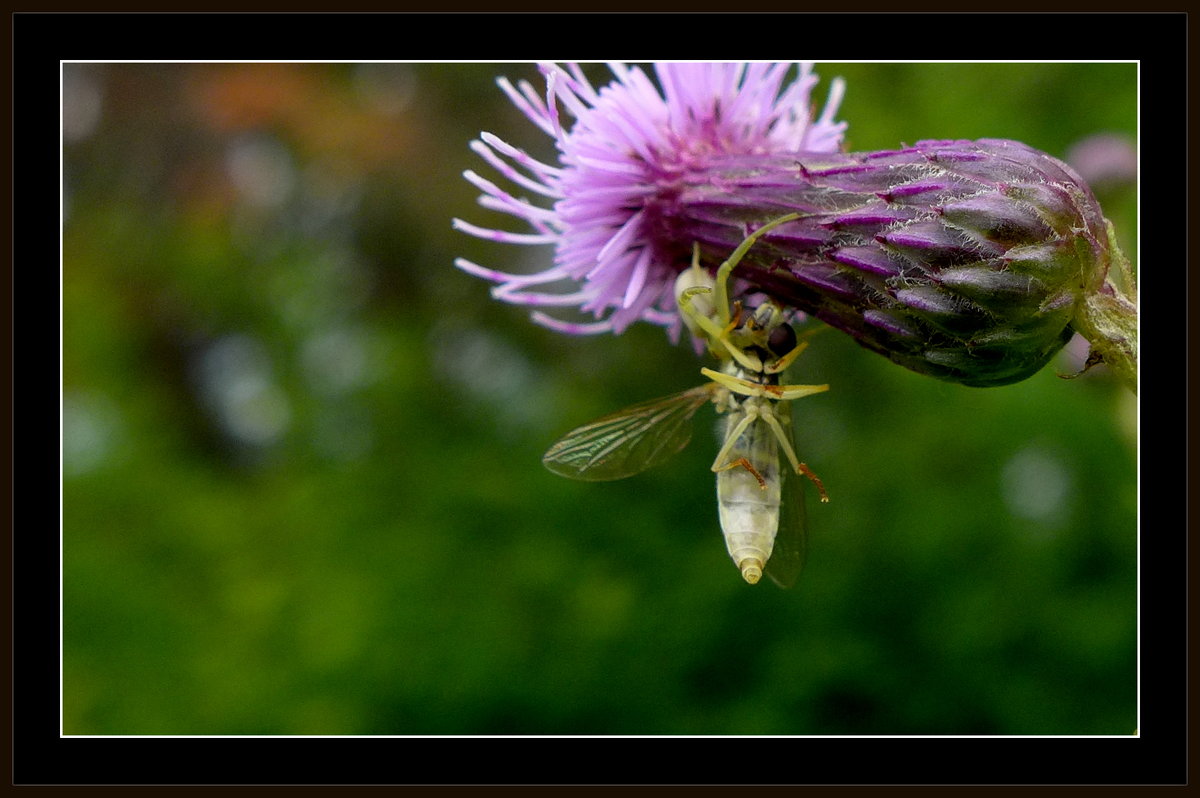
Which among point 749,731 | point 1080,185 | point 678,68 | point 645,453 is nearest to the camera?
point 1080,185

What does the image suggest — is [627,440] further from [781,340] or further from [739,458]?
[781,340]

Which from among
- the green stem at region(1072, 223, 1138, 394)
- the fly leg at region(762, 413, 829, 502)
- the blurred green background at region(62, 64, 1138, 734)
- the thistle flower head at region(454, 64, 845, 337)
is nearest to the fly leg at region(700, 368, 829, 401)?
the fly leg at region(762, 413, 829, 502)

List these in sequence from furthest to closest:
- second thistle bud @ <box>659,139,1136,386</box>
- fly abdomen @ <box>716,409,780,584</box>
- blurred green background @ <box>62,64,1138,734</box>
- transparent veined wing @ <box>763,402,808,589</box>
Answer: blurred green background @ <box>62,64,1138,734</box> → transparent veined wing @ <box>763,402,808,589</box> → fly abdomen @ <box>716,409,780,584</box> → second thistle bud @ <box>659,139,1136,386</box>

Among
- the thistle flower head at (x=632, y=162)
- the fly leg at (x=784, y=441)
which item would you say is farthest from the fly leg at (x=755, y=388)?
the thistle flower head at (x=632, y=162)

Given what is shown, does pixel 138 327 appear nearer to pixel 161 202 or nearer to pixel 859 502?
pixel 161 202

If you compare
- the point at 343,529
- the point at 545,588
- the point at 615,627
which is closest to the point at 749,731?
the point at 615,627

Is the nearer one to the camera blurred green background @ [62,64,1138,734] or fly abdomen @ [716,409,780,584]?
fly abdomen @ [716,409,780,584]

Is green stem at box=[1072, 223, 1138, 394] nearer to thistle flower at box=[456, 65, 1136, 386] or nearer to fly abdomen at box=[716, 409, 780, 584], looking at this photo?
thistle flower at box=[456, 65, 1136, 386]
